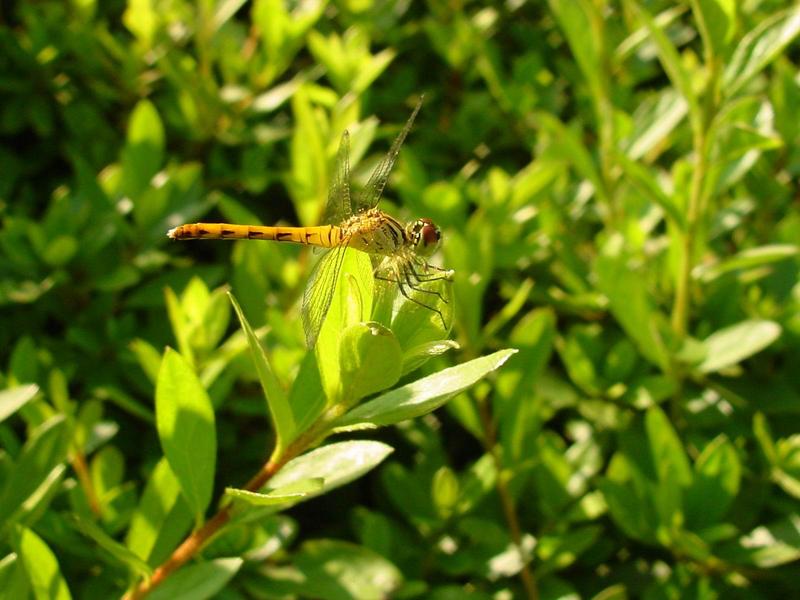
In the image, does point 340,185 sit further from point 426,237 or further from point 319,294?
point 319,294

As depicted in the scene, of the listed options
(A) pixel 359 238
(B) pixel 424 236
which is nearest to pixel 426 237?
(B) pixel 424 236

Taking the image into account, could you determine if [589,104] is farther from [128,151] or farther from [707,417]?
[128,151]

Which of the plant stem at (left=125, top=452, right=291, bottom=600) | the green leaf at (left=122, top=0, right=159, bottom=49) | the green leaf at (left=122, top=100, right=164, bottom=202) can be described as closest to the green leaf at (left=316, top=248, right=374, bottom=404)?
the plant stem at (left=125, top=452, right=291, bottom=600)

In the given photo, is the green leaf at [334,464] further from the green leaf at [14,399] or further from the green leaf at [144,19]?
the green leaf at [144,19]

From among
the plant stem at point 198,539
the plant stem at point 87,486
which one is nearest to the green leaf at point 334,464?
the plant stem at point 198,539

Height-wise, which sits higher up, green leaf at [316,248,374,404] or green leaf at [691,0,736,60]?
green leaf at [316,248,374,404]

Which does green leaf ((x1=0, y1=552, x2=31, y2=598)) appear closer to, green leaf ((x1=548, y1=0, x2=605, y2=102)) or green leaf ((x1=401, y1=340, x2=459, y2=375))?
green leaf ((x1=401, y1=340, x2=459, y2=375))
